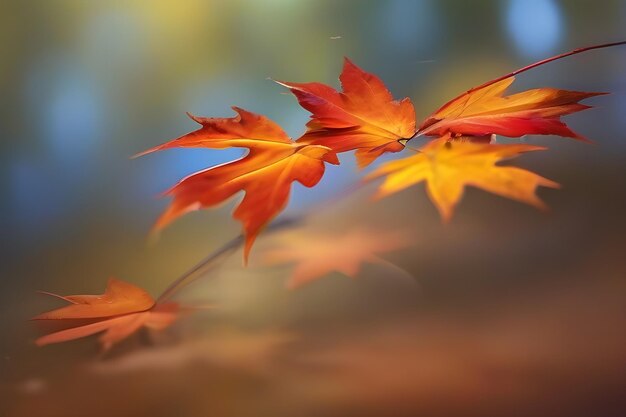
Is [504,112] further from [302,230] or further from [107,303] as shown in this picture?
[107,303]

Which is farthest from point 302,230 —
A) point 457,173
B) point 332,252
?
point 457,173

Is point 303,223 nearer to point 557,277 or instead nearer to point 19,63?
point 557,277

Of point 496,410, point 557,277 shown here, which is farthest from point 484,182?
point 496,410

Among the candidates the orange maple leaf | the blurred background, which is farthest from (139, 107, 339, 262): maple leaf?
the orange maple leaf

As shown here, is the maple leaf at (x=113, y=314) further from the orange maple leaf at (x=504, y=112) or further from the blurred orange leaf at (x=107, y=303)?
the orange maple leaf at (x=504, y=112)

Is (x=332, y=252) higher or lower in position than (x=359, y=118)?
lower

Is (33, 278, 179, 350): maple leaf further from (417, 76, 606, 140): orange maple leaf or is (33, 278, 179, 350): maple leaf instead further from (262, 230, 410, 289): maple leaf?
(417, 76, 606, 140): orange maple leaf
